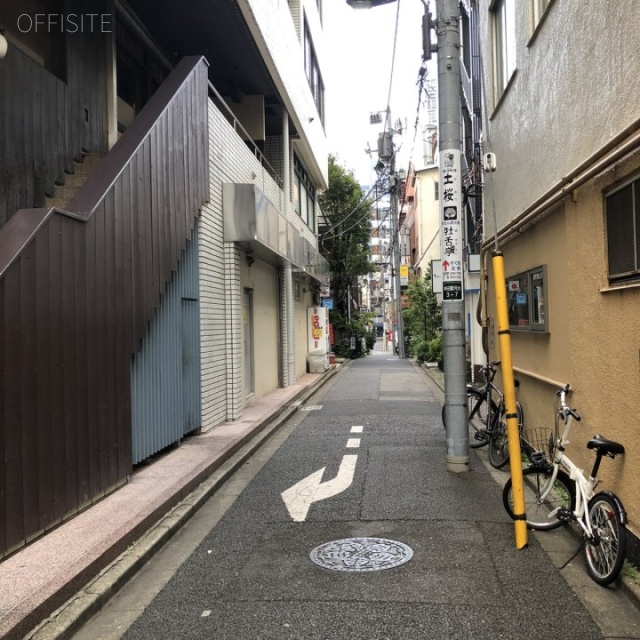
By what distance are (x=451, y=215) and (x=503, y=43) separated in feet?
11.4

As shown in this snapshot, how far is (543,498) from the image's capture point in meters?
5.10

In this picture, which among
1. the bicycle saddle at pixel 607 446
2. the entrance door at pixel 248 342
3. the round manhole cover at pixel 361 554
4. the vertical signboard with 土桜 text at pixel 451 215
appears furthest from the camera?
the entrance door at pixel 248 342

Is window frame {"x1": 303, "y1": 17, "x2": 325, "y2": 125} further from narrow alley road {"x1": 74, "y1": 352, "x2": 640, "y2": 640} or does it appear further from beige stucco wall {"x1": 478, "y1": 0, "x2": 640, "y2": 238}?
narrow alley road {"x1": 74, "y1": 352, "x2": 640, "y2": 640}

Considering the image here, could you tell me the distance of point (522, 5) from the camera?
7316mm

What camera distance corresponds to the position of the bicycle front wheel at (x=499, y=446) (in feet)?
23.9

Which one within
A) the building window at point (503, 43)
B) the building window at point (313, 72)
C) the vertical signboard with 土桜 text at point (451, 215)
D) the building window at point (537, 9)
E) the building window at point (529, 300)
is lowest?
the building window at point (529, 300)

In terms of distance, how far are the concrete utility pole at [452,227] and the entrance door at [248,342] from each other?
556cm

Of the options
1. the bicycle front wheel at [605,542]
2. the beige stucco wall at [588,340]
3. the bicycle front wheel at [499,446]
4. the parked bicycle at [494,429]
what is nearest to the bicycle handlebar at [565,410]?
the beige stucco wall at [588,340]

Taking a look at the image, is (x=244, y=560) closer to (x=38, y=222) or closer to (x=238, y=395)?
(x=38, y=222)

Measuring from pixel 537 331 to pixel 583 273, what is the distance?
6.49 feet

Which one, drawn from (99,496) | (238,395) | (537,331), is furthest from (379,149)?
(99,496)

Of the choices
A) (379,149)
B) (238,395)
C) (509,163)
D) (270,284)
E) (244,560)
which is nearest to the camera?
(244,560)

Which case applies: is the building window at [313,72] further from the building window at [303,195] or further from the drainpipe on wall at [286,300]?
the drainpipe on wall at [286,300]

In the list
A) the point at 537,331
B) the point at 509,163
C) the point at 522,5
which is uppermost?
the point at 522,5
